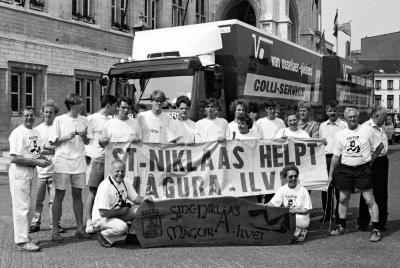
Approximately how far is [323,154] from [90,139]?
3.65 metres

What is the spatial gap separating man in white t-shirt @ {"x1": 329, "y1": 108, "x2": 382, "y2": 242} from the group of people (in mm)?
14

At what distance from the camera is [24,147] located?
7.27 m

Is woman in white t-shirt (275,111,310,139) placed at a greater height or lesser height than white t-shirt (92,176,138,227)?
greater

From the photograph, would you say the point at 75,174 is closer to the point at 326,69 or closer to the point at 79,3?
the point at 326,69

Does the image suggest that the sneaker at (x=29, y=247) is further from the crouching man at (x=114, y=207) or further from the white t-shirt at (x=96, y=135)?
the white t-shirt at (x=96, y=135)

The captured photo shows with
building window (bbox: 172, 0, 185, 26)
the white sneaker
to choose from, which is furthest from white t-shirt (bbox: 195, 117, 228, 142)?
building window (bbox: 172, 0, 185, 26)

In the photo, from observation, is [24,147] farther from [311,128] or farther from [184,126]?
[311,128]

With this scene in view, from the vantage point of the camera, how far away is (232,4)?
39000mm

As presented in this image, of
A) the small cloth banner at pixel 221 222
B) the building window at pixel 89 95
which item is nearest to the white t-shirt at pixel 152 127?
the small cloth banner at pixel 221 222

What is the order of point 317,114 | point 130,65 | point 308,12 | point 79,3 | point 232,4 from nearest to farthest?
point 130,65 → point 317,114 → point 79,3 → point 232,4 → point 308,12

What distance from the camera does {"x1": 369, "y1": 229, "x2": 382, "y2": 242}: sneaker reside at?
802cm

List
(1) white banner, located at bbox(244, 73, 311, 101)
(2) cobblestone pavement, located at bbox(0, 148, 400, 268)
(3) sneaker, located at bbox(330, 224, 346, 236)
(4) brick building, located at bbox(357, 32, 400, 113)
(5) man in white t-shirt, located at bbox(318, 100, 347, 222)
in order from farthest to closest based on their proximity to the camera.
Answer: (4) brick building, located at bbox(357, 32, 400, 113), (1) white banner, located at bbox(244, 73, 311, 101), (5) man in white t-shirt, located at bbox(318, 100, 347, 222), (3) sneaker, located at bbox(330, 224, 346, 236), (2) cobblestone pavement, located at bbox(0, 148, 400, 268)

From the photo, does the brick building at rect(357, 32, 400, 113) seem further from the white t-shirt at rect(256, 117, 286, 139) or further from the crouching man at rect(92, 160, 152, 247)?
the crouching man at rect(92, 160, 152, 247)

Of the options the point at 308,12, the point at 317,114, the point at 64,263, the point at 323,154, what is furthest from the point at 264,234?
the point at 308,12
